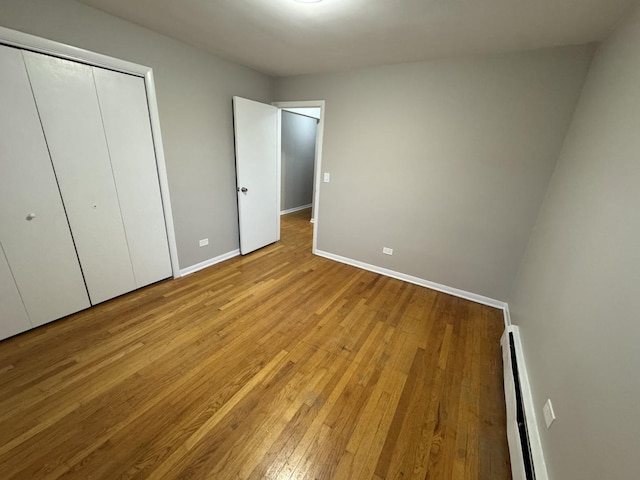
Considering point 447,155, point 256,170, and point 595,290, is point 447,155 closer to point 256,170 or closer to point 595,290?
point 595,290

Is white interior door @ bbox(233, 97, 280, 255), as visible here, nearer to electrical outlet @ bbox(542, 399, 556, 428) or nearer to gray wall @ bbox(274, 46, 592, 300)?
gray wall @ bbox(274, 46, 592, 300)

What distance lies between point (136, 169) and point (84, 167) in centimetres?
37

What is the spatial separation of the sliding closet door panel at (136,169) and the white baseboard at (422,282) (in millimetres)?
2044

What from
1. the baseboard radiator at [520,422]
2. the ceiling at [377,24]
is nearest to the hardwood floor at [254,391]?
the baseboard radiator at [520,422]

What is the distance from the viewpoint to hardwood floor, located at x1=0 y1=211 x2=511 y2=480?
1.24 meters

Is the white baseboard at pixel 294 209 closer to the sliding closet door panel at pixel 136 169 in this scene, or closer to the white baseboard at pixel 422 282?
the white baseboard at pixel 422 282

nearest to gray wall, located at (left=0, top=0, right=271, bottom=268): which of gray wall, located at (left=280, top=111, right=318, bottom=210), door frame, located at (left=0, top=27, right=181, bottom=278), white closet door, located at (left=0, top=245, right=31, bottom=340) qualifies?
door frame, located at (left=0, top=27, right=181, bottom=278)

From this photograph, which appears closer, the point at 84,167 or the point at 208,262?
the point at 84,167

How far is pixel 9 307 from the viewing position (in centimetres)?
183

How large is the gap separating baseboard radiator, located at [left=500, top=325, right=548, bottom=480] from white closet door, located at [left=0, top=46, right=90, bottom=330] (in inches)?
128

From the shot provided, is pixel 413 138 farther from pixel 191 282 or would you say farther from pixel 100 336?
pixel 100 336

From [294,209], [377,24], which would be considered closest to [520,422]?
[377,24]

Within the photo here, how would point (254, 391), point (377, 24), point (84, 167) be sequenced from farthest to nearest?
point (84, 167) < point (377, 24) < point (254, 391)

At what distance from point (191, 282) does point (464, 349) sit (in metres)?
2.75
